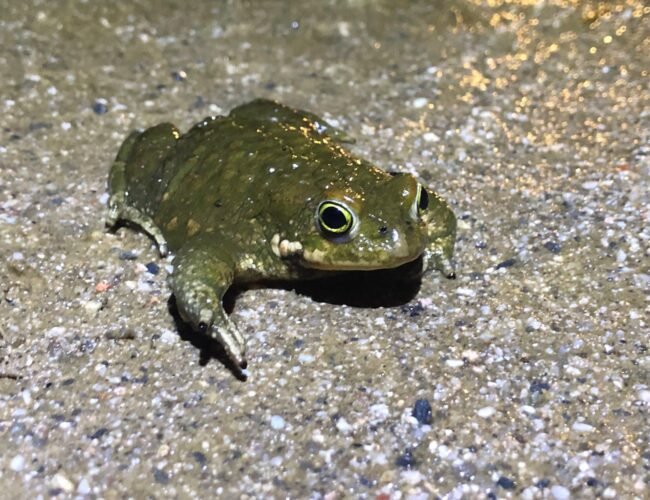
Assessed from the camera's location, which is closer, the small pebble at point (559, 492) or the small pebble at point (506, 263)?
the small pebble at point (559, 492)

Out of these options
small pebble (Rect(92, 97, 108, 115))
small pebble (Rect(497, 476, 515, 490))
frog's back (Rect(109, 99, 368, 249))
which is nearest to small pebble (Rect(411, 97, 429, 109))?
frog's back (Rect(109, 99, 368, 249))

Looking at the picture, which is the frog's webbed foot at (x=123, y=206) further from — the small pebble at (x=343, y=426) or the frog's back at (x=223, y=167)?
the small pebble at (x=343, y=426)

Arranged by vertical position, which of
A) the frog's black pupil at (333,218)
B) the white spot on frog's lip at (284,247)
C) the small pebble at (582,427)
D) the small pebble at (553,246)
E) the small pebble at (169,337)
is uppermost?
the frog's black pupil at (333,218)

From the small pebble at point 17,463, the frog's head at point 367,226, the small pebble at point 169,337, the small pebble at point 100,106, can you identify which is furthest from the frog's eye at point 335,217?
the small pebble at point 100,106

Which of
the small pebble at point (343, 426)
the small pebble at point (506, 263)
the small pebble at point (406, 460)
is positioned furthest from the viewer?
the small pebble at point (506, 263)

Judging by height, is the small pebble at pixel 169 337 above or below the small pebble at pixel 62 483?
above

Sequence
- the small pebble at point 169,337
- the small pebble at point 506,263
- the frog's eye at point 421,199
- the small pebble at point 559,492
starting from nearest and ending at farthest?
1. the small pebble at point 559,492
2. the frog's eye at point 421,199
3. the small pebble at point 169,337
4. the small pebble at point 506,263

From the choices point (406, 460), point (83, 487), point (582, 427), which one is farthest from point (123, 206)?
point (582, 427)
